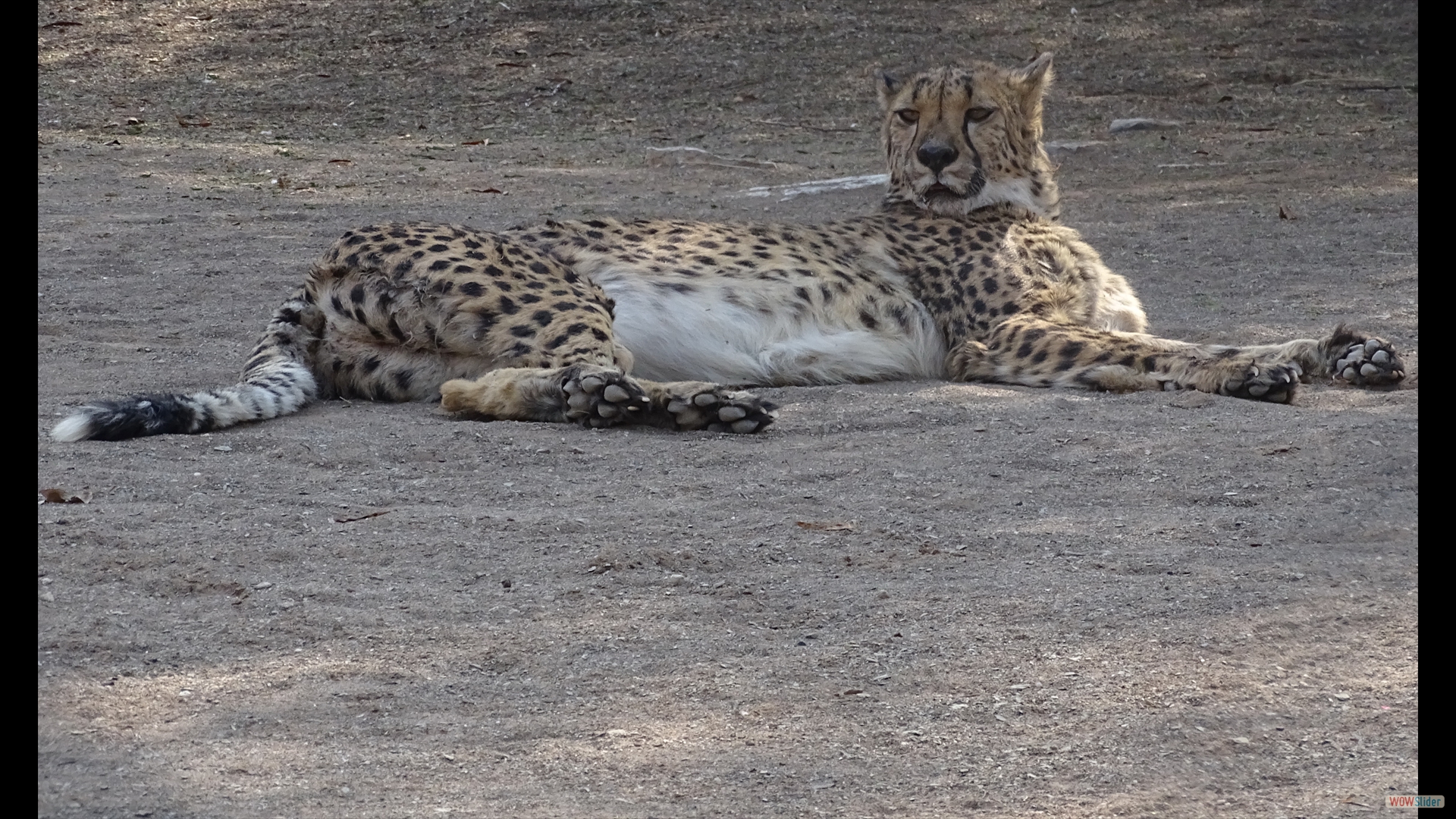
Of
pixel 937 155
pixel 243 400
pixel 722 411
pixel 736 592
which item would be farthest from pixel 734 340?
pixel 736 592

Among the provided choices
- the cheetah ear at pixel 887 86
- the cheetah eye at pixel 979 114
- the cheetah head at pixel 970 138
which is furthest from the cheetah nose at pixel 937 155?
the cheetah ear at pixel 887 86

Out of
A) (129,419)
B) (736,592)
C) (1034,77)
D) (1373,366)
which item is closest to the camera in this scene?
(736,592)

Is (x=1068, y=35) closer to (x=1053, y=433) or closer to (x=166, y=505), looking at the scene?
(x=1053, y=433)

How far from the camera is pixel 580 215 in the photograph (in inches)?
303

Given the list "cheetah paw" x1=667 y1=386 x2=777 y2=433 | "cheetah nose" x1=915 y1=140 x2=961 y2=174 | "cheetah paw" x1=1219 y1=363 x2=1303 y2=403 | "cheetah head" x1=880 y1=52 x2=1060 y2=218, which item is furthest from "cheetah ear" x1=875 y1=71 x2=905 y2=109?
"cheetah paw" x1=667 y1=386 x2=777 y2=433

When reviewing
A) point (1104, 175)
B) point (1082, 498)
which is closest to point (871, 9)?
point (1104, 175)

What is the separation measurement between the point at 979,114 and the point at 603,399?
194 centimetres

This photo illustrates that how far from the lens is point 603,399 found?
3.92m

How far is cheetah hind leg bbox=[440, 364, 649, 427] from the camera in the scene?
12.9 ft

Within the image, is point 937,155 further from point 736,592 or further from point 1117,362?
point 736,592

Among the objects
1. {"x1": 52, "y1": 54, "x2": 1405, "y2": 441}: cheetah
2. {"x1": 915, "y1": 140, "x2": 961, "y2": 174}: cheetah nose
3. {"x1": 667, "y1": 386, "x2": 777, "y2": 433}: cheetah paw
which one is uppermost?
{"x1": 915, "y1": 140, "x2": 961, "y2": 174}: cheetah nose

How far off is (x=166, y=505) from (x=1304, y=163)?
7482mm

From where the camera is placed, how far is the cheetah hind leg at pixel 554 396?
392 centimetres

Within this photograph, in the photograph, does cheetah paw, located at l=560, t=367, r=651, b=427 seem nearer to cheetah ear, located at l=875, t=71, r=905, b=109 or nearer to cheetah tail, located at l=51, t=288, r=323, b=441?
cheetah tail, located at l=51, t=288, r=323, b=441
